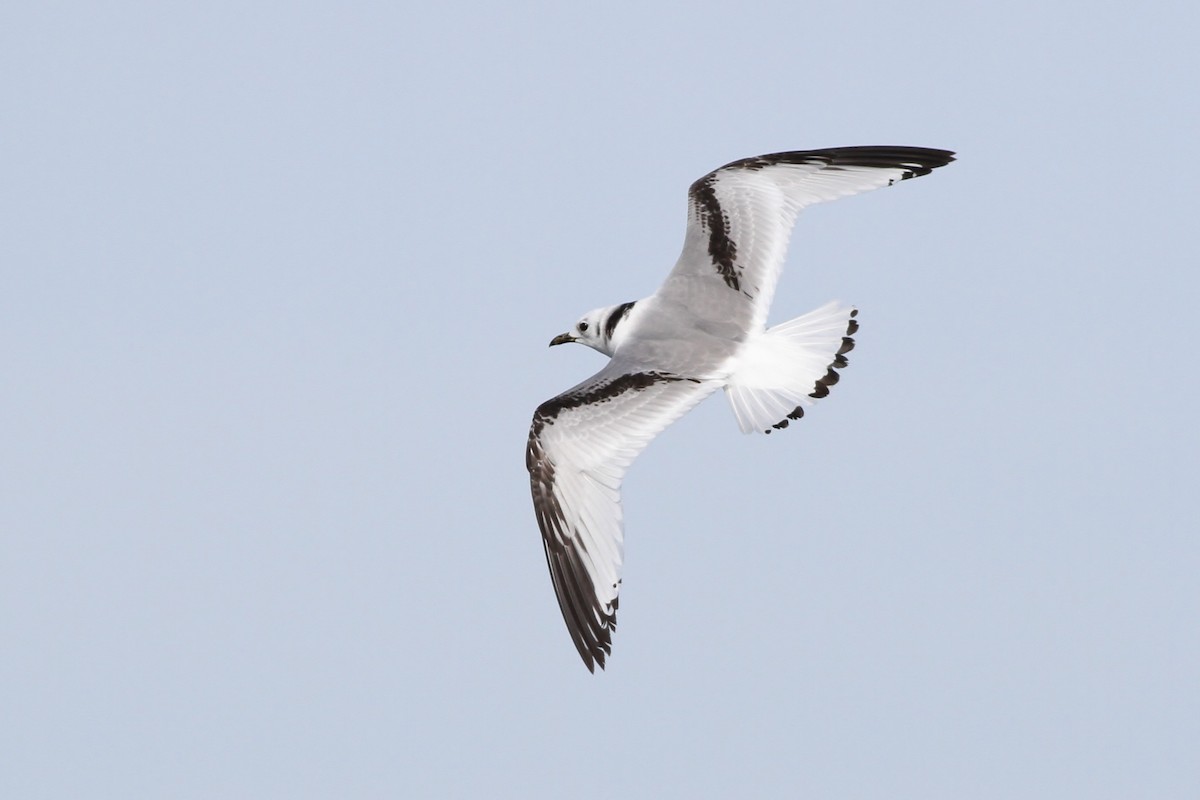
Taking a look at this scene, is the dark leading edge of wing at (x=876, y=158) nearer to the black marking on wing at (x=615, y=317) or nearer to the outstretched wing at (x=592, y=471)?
the black marking on wing at (x=615, y=317)

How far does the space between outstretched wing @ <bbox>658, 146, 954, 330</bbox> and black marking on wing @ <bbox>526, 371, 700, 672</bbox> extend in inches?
30.7

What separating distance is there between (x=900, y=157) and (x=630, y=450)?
10.4 feet

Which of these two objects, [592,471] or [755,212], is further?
[755,212]

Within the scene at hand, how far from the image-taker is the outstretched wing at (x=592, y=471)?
10.1 meters

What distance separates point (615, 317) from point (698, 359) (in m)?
1.14

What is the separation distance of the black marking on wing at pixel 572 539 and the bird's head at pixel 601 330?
83cm

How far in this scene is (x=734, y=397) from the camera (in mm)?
10633

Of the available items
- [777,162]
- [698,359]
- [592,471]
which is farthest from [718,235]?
[592,471]

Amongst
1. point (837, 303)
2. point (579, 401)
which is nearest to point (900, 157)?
point (837, 303)

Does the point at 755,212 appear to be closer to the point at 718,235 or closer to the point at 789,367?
the point at 718,235

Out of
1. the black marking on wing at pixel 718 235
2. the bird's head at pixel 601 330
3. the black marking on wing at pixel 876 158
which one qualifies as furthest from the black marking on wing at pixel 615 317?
the black marking on wing at pixel 876 158

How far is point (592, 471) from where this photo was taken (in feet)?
34.5

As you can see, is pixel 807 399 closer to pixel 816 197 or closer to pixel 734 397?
pixel 734 397

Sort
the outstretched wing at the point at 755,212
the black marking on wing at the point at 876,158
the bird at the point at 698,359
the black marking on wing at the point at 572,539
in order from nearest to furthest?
1. the black marking on wing at the point at 572,539
2. the bird at the point at 698,359
3. the outstretched wing at the point at 755,212
4. the black marking on wing at the point at 876,158
